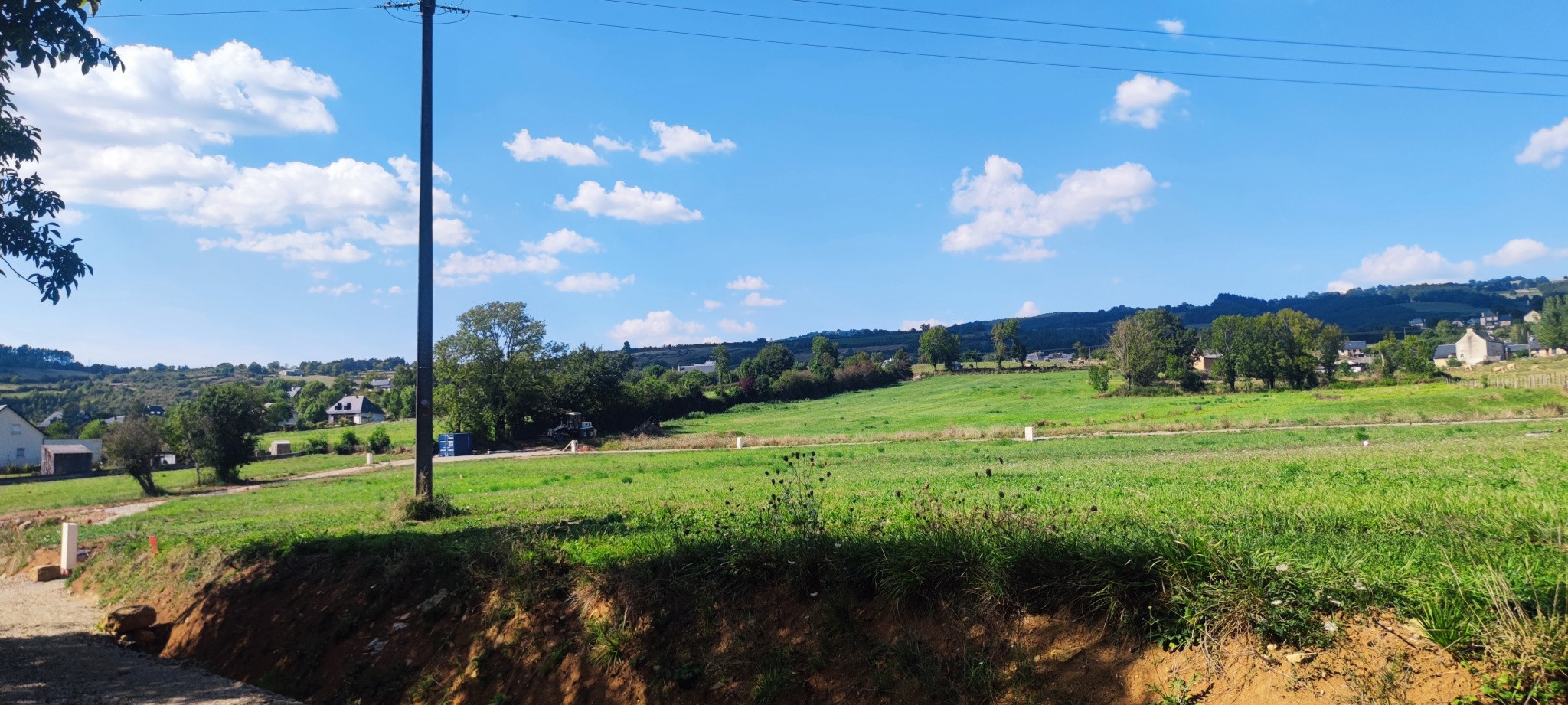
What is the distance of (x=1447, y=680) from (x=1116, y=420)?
50.5 m

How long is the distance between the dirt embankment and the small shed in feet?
235

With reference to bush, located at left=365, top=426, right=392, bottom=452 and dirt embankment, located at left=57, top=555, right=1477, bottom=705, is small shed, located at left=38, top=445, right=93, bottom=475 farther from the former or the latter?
dirt embankment, located at left=57, top=555, right=1477, bottom=705

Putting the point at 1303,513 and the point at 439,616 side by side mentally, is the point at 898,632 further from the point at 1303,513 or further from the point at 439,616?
the point at 439,616

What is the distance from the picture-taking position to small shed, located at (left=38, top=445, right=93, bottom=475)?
2552 inches

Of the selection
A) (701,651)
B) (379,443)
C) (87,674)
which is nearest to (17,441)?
(379,443)

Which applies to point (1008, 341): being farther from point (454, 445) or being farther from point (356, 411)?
point (356, 411)

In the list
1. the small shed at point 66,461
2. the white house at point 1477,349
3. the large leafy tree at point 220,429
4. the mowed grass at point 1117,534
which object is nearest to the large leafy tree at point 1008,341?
the white house at point 1477,349

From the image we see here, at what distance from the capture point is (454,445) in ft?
204

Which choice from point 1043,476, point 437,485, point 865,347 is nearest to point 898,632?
point 1043,476

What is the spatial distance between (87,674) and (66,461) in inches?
2947

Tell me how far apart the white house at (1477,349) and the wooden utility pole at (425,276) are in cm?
15608

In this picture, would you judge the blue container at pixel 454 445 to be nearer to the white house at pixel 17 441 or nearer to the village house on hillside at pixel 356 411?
the white house at pixel 17 441

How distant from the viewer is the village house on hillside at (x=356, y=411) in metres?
120

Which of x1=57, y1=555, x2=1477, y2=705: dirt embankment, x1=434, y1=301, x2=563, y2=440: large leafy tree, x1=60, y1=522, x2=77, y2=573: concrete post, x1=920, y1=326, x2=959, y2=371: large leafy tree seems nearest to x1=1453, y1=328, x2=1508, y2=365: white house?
x1=920, y1=326, x2=959, y2=371: large leafy tree
